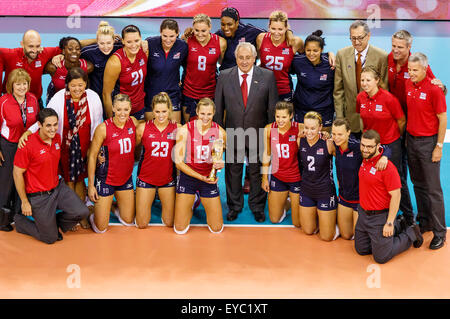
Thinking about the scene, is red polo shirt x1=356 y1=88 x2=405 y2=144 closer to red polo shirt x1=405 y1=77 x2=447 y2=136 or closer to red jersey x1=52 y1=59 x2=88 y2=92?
red polo shirt x1=405 y1=77 x2=447 y2=136

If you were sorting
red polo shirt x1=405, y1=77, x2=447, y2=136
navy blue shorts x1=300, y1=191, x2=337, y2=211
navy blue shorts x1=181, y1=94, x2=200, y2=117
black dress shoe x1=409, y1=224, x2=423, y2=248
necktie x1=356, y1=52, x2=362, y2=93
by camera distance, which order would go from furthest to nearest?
navy blue shorts x1=181, y1=94, x2=200, y2=117 < necktie x1=356, y1=52, x2=362, y2=93 < navy blue shorts x1=300, y1=191, x2=337, y2=211 < black dress shoe x1=409, y1=224, x2=423, y2=248 < red polo shirt x1=405, y1=77, x2=447, y2=136

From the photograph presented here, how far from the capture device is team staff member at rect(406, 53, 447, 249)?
20.2 ft

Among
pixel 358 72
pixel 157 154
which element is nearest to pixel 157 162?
pixel 157 154

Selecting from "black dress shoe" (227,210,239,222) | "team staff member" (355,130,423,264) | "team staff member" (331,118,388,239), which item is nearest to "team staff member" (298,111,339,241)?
"team staff member" (331,118,388,239)

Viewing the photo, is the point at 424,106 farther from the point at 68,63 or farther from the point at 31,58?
the point at 31,58

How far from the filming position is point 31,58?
6957mm

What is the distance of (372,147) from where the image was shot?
5.98 meters

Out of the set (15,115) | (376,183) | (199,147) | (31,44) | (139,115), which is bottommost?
(376,183)

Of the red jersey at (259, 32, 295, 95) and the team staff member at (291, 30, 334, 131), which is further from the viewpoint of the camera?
the red jersey at (259, 32, 295, 95)

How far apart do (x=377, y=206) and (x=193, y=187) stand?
218 centimetres

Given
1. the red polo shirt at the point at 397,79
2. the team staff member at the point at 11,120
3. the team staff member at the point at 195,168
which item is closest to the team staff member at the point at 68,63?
the team staff member at the point at 11,120

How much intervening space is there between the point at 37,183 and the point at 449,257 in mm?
4617

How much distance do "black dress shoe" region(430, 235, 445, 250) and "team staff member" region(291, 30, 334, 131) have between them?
1.95 meters
